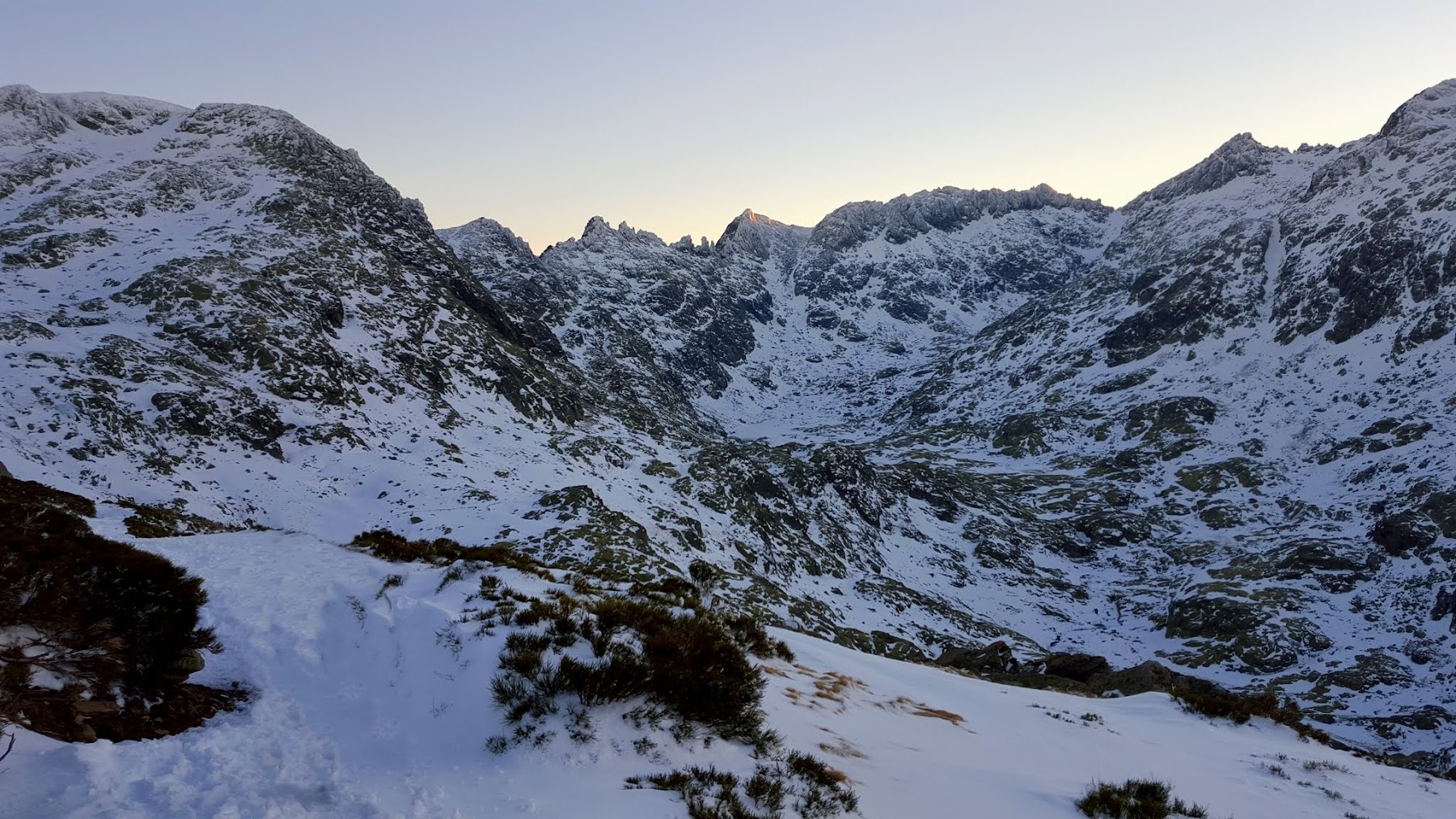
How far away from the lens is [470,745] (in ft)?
25.0

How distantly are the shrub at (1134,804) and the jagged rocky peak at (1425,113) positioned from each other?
195501 mm

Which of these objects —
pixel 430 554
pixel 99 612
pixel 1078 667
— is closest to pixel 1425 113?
pixel 1078 667

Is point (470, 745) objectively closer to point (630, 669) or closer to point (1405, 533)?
point (630, 669)

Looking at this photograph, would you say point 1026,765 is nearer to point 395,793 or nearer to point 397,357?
point 395,793

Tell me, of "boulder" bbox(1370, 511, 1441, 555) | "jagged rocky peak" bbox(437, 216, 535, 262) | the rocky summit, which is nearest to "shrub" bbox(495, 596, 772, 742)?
the rocky summit

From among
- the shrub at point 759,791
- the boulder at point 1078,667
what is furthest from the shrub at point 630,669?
Result: the boulder at point 1078,667

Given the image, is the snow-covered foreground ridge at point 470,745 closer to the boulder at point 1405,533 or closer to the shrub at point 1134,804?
the shrub at point 1134,804

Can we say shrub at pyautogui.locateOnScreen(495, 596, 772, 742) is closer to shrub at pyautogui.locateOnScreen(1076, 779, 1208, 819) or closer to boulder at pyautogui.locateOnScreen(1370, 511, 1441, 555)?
shrub at pyautogui.locateOnScreen(1076, 779, 1208, 819)

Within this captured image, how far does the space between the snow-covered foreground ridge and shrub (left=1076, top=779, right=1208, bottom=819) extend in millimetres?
293

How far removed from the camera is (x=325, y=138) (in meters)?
113

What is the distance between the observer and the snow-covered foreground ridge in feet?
21.0

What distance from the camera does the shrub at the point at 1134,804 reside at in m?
8.38

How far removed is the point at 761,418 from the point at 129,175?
121 meters

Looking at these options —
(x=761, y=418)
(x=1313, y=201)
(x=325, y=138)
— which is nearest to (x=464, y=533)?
(x=325, y=138)
